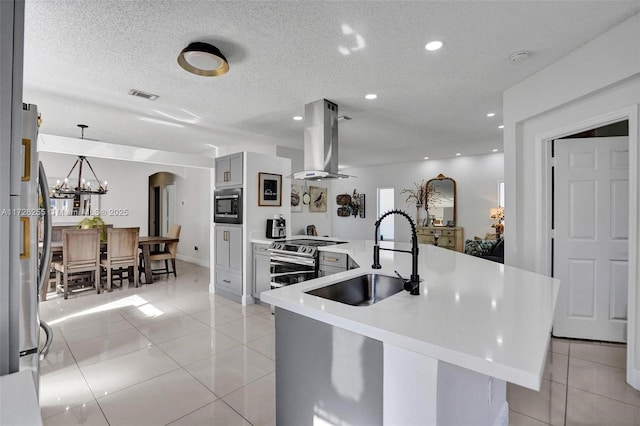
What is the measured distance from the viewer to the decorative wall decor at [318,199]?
7.08 m

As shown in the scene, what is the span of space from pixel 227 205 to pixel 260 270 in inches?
43.4

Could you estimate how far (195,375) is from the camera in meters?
2.44

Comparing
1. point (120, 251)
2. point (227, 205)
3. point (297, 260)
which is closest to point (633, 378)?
point (297, 260)

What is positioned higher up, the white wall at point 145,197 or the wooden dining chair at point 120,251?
the white wall at point 145,197

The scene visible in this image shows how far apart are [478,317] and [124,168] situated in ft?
27.0

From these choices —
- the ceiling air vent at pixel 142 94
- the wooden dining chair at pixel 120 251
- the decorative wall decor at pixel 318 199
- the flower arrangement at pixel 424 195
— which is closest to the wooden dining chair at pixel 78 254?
the wooden dining chair at pixel 120 251

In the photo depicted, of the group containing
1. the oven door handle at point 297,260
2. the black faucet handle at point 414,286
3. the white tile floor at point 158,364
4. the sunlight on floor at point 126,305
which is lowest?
the white tile floor at point 158,364

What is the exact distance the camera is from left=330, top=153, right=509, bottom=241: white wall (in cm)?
681

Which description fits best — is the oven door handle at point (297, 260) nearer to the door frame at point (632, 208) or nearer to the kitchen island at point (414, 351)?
the kitchen island at point (414, 351)

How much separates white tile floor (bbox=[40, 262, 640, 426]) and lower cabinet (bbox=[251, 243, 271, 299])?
1.42 feet

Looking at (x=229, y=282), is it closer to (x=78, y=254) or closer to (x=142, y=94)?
(x=78, y=254)

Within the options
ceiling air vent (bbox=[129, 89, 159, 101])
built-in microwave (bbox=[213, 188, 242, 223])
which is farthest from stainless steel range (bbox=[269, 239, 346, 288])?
ceiling air vent (bbox=[129, 89, 159, 101])

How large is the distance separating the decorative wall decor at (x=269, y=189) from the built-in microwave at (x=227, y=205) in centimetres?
30

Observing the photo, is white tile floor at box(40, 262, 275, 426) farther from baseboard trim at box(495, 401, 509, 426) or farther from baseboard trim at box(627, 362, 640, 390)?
baseboard trim at box(627, 362, 640, 390)
